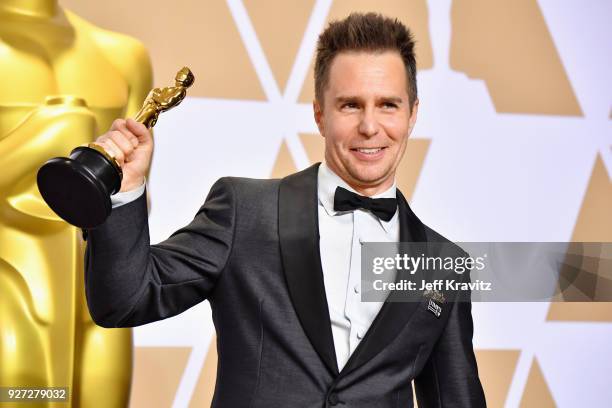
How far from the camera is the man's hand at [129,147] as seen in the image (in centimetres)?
142

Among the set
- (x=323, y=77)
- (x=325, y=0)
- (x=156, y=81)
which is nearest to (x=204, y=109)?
(x=156, y=81)

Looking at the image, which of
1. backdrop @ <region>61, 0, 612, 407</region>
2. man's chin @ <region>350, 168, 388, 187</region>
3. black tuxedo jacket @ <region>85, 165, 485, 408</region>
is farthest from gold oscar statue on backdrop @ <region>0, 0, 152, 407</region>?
man's chin @ <region>350, 168, 388, 187</region>

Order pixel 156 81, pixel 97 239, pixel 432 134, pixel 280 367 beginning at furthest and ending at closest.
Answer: pixel 432 134 < pixel 156 81 < pixel 280 367 < pixel 97 239

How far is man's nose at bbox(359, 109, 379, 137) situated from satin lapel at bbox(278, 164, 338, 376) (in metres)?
0.17

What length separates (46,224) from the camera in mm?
2537

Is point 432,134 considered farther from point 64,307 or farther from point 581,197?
point 64,307

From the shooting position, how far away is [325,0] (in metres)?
3.28

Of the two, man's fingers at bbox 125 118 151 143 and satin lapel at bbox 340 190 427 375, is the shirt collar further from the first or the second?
man's fingers at bbox 125 118 151 143

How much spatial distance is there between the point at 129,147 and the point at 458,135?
2.13 metres

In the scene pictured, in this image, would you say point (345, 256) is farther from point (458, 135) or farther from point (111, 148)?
point (458, 135)

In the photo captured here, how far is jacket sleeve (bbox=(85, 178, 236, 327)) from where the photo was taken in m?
1.50

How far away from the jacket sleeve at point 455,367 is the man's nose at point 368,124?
0.43m

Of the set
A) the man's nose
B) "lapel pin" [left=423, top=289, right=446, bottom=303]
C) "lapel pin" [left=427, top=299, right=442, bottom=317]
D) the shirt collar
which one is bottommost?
"lapel pin" [left=427, top=299, right=442, bottom=317]

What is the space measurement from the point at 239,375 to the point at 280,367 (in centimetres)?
9
